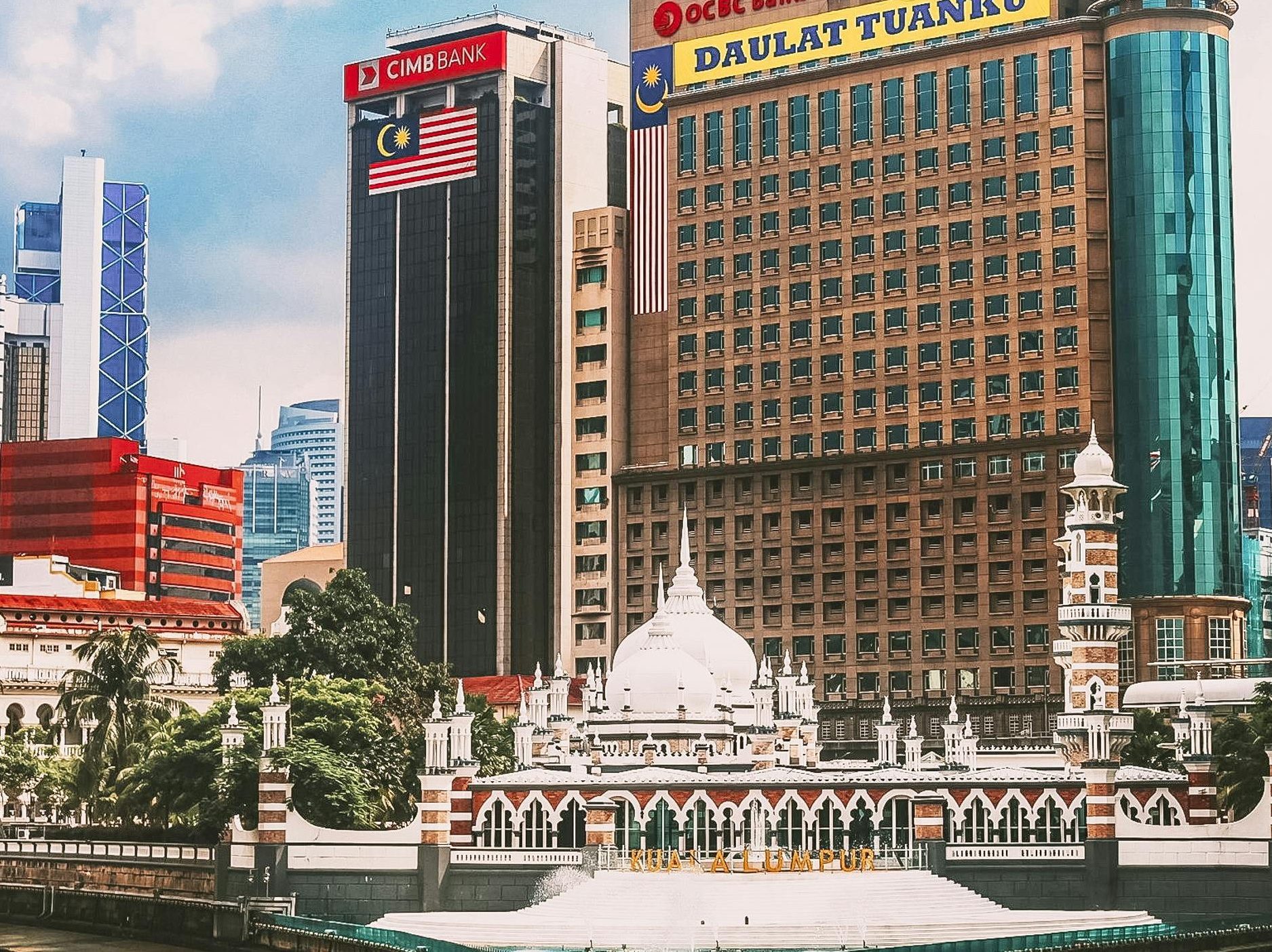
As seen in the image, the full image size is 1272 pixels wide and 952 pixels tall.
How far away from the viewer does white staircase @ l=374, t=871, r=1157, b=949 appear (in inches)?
3356

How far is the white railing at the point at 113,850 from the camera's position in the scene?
331ft

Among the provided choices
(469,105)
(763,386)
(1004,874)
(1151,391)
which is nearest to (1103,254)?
(1151,391)

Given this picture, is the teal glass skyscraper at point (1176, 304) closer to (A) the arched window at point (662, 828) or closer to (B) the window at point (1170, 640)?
(B) the window at point (1170, 640)

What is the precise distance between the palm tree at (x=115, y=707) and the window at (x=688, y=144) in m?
65.6

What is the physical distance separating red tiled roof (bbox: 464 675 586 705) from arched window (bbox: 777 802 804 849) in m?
73.0

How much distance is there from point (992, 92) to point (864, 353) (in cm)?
1955

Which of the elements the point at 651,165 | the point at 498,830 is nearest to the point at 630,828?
the point at 498,830

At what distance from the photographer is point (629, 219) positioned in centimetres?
18225

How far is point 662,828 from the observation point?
95.7 metres

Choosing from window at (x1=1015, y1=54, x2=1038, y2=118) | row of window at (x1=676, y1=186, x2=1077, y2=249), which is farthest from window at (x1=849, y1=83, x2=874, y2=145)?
window at (x1=1015, y1=54, x2=1038, y2=118)

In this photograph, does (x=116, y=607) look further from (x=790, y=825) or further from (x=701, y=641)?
(x=790, y=825)

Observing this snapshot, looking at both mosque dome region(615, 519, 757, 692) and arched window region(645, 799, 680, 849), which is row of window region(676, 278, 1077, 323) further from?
arched window region(645, 799, 680, 849)

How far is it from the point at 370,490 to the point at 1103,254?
63.8 metres

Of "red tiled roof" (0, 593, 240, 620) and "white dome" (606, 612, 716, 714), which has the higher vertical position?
"red tiled roof" (0, 593, 240, 620)
